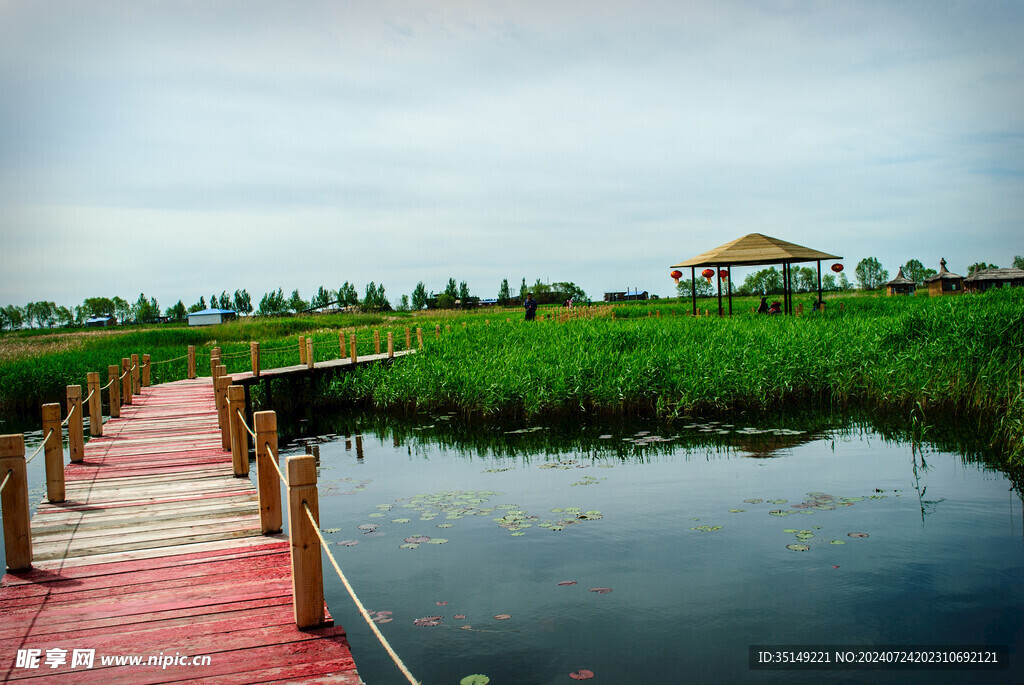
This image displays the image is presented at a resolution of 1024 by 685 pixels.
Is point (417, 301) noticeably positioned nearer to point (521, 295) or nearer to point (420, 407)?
point (521, 295)

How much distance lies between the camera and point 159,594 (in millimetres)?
5227

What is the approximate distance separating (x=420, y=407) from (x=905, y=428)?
11.5 meters

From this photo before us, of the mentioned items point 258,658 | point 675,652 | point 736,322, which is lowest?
point 675,652

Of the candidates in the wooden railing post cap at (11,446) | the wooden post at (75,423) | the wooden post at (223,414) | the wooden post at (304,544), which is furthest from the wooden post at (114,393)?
the wooden post at (304,544)

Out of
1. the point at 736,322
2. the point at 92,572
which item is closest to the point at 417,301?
the point at 736,322

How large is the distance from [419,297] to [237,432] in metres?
67.2

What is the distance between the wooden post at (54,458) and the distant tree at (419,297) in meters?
66.6

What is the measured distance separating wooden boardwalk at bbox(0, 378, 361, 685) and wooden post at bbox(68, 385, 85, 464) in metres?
0.92

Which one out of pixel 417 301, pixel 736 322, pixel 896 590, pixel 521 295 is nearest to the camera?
pixel 896 590

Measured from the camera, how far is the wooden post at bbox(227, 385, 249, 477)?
9086 mm

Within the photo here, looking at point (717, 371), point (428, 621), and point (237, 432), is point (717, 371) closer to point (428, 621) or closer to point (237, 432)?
point (237, 432)

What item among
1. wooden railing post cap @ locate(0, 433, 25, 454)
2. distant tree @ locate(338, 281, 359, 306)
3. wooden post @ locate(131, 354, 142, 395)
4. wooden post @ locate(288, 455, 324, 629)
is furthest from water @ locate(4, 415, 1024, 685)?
distant tree @ locate(338, 281, 359, 306)

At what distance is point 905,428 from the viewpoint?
13.8 metres

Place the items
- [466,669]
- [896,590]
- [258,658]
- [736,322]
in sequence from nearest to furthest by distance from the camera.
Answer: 1. [258,658]
2. [466,669]
3. [896,590]
4. [736,322]
